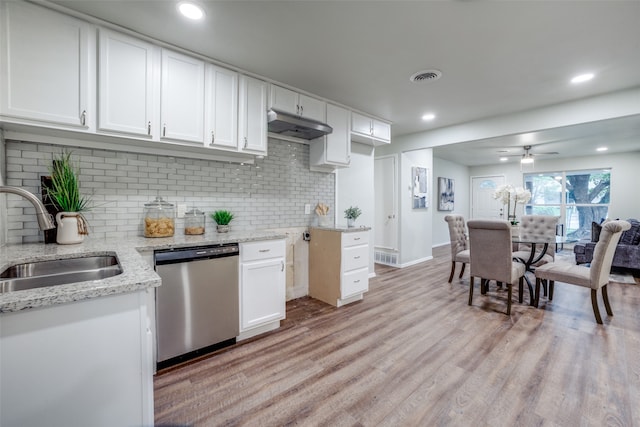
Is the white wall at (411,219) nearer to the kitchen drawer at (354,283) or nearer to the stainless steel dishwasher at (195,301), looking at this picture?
the kitchen drawer at (354,283)

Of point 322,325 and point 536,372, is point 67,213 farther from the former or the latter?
point 536,372

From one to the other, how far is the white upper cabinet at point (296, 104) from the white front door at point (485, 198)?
6.81 m

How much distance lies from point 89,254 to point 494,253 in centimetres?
353

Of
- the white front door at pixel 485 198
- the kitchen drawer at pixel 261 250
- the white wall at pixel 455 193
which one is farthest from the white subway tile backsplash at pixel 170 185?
the white front door at pixel 485 198

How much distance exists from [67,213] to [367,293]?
3107 millimetres

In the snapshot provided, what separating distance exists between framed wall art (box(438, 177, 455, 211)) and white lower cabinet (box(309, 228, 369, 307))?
193 inches

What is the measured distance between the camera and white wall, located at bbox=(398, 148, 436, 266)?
5090 millimetres

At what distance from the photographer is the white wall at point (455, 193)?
735 centimetres

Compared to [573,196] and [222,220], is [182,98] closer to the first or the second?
[222,220]

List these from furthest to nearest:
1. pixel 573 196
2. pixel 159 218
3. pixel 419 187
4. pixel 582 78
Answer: pixel 573 196 → pixel 419 187 → pixel 582 78 → pixel 159 218

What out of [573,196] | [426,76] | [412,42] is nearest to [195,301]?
[412,42]

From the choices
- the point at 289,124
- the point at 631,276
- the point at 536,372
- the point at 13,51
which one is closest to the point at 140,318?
the point at 13,51

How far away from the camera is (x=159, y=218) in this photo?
7.67 ft

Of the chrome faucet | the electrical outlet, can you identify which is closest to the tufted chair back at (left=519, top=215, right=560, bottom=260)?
the electrical outlet
